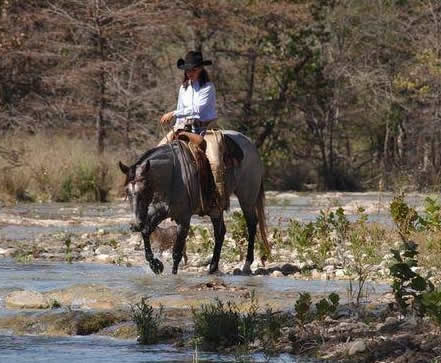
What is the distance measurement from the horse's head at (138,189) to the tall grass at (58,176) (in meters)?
16.5

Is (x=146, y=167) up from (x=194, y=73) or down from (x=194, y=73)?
down

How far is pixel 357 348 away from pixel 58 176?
922 inches

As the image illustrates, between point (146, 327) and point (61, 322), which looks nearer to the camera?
point (146, 327)

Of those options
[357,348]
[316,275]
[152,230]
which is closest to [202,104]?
[152,230]

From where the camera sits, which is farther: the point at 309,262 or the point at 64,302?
the point at 309,262

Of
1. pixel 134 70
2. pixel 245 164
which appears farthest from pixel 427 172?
pixel 245 164

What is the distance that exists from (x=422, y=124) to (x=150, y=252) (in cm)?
2964

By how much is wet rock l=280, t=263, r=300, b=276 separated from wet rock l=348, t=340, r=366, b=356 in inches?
237

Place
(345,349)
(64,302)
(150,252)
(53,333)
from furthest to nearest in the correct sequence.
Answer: (150,252)
(64,302)
(53,333)
(345,349)

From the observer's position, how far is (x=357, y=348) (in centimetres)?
966

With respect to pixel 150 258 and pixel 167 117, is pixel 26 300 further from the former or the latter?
pixel 167 117

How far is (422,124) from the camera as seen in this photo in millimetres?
44438

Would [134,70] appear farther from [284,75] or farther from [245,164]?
[245,164]

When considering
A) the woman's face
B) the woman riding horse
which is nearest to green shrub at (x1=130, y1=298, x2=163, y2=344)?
the woman riding horse
